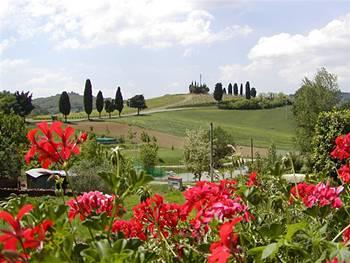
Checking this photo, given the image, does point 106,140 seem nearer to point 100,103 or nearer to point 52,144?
point 100,103

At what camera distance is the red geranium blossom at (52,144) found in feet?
5.19

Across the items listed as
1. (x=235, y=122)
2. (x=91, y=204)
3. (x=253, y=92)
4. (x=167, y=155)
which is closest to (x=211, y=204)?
(x=91, y=204)

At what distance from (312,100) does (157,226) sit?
39.3 meters

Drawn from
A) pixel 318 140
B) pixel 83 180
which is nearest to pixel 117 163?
pixel 318 140

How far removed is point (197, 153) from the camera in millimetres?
42125

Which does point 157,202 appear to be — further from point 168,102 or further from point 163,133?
point 168,102

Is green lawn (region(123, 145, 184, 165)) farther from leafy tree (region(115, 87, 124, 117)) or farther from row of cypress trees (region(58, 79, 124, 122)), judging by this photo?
leafy tree (region(115, 87, 124, 117))

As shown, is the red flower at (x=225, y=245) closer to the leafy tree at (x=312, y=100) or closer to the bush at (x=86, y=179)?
the bush at (x=86, y=179)

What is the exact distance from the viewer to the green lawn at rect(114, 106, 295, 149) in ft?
235

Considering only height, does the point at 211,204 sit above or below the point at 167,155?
above

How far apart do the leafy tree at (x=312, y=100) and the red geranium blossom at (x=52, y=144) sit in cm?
3574

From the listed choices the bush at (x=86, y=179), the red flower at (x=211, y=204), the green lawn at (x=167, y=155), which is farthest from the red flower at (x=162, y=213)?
the green lawn at (x=167, y=155)

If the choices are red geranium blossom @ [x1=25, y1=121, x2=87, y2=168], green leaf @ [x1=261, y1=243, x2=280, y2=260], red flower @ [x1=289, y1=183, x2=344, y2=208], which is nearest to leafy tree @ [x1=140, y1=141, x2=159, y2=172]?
red flower @ [x1=289, y1=183, x2=344, y2=208]

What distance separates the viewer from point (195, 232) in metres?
1.96
